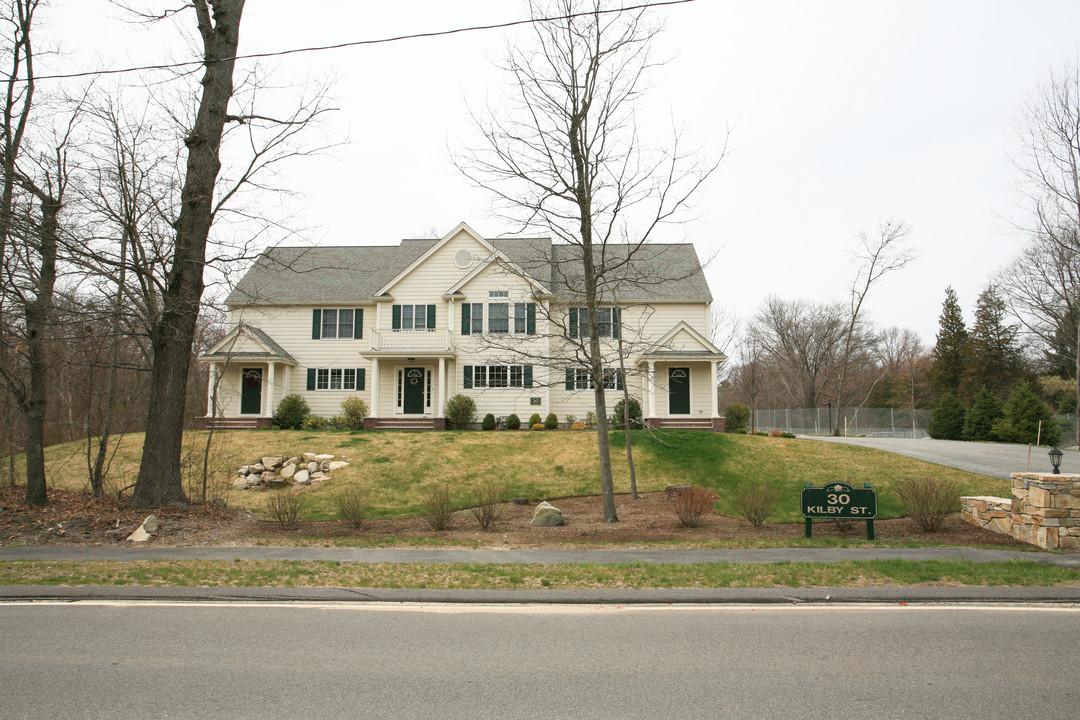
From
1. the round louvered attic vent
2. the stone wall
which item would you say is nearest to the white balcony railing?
the round louvered attic vent

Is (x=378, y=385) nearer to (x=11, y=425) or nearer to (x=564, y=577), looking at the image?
(x=11, y=425)

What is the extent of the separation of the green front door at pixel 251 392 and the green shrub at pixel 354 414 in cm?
382

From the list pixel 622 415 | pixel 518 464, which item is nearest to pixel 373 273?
pixel 622 415

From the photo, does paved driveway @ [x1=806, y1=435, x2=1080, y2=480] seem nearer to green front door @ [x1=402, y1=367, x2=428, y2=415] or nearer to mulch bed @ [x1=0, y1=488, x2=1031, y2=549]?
mulch bed @ [x1=0, y1=488, x2=1031, y2=549]

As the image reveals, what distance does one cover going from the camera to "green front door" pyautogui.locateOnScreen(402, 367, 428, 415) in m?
28.3

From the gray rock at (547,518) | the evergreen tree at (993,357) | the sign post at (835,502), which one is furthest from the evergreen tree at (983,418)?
the gray rock at (547,518)

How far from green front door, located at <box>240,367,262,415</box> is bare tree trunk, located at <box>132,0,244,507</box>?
15.3m

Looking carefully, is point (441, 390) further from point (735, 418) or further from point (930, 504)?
point (930, 504)

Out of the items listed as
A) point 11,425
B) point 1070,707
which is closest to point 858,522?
point 1070,707

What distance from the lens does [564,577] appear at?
8.20 m

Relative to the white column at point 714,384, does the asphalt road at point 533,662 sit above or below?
below

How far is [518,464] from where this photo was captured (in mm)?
20375

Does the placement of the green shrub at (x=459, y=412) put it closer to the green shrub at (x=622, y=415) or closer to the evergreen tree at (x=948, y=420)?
the green shrub at (x=622, y=415)

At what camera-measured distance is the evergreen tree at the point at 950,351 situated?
161ft
